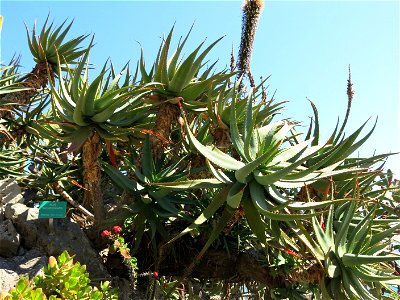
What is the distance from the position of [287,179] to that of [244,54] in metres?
3.32

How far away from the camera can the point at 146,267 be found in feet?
17.1

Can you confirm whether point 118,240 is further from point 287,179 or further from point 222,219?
point 287,179

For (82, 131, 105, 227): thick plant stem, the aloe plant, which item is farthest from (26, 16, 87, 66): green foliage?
(82, 131, 105, 227): thick plant stem

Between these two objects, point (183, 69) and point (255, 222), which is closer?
point (255, 222)

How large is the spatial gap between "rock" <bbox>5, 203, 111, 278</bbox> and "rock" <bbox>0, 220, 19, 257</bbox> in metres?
0.14

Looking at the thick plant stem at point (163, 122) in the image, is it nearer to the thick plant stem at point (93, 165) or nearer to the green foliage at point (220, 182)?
the green foliage at point (220, 182)

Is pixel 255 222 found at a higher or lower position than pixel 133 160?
lower

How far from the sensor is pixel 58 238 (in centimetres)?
488

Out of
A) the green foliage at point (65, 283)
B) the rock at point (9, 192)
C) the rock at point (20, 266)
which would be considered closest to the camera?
the green foliage at point (65, 283)

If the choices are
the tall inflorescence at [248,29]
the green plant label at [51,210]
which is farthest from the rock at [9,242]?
the tall inflorescence at [248,29]

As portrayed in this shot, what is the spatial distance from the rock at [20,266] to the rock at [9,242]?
10cm

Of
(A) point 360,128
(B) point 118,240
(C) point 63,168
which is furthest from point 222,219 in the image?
(C) point 63,168

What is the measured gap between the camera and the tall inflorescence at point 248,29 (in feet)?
21.5

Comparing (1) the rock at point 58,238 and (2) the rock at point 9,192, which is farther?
(2) the rock at point 9,192
